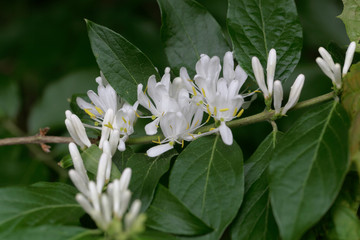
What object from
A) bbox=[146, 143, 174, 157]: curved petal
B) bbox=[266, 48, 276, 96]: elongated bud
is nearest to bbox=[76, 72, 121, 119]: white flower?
bbox=[146, 143, 174, 157]: curved petal

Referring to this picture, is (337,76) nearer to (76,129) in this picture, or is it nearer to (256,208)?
(256,208)

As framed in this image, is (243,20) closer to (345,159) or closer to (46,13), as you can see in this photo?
(345,159)

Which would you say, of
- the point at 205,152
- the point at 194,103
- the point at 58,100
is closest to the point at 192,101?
the point at 194,103

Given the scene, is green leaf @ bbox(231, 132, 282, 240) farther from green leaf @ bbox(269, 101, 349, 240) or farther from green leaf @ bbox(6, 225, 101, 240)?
green leaf @ bbox(6, 225, 101, 240)

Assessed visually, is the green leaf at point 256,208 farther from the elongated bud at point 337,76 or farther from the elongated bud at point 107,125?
the elongated bud at point 107,125

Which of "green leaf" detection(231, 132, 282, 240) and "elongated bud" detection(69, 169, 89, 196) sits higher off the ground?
"elongated bud" detection(69, 169, 89, 196)

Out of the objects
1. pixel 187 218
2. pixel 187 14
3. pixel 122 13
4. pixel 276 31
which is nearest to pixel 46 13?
pixel 122 13
